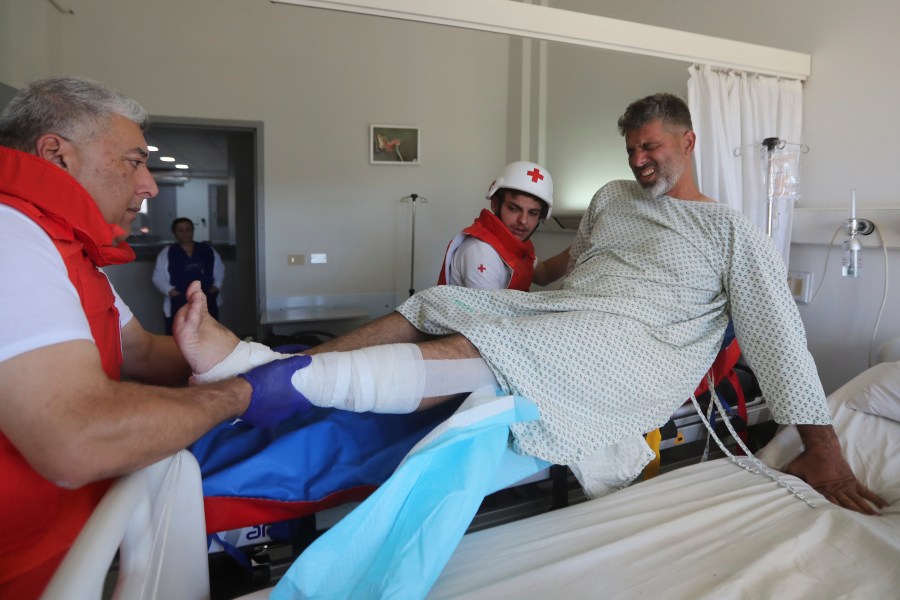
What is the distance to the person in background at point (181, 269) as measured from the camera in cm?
435

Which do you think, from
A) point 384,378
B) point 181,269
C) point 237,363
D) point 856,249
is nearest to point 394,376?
point 384,378

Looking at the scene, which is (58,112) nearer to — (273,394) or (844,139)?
(273,394)

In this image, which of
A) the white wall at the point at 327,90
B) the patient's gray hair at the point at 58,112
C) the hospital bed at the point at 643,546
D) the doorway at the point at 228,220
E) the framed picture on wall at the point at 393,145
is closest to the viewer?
the hospital bed at the point at 643,546

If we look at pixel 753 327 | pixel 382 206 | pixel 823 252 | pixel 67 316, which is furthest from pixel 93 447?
pixel 382 206

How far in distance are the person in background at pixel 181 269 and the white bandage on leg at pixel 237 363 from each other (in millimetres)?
3491

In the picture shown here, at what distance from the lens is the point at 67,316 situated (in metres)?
0.75

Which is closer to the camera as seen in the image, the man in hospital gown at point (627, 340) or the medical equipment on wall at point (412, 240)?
the man in hospital gown at point (627, 340)

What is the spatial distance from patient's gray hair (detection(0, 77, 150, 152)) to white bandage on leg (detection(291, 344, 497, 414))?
0.61 metres

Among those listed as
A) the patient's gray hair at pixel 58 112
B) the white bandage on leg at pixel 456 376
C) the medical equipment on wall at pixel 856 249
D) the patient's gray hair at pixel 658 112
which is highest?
the patient's gray hair at pixel 658 112

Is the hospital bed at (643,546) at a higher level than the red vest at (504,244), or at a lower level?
lower

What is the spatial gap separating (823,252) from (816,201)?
21 centimetres

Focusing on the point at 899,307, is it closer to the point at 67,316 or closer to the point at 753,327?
the point at 753,327

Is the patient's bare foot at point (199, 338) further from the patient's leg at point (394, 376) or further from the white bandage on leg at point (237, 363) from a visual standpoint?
the patient's leg at point (394, 376)

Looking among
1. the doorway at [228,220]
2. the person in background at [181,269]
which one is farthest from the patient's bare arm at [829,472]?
the person in background at [181,269]
